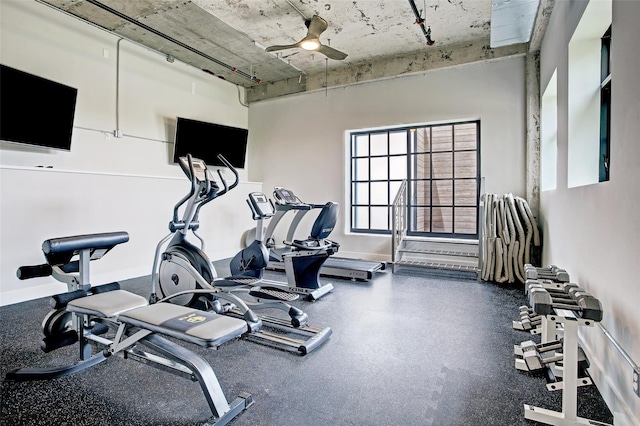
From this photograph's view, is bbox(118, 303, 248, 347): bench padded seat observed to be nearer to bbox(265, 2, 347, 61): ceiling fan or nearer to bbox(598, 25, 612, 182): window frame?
bbox(598, 25, 612, 182): window frame

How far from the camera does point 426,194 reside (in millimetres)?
6215

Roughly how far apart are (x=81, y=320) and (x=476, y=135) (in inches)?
226

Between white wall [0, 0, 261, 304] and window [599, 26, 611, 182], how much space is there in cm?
539

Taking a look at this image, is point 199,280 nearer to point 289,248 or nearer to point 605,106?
point 289,248

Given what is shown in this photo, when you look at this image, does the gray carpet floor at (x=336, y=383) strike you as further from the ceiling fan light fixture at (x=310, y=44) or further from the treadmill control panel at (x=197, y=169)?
the ceiling fan light fixture at (x=310, y=44)

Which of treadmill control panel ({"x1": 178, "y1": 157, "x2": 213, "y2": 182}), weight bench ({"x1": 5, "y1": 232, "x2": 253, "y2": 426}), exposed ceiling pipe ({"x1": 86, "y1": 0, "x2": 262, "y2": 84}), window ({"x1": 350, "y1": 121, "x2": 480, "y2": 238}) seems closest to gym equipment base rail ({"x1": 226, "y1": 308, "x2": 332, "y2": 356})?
weight bench ({"x1": 5, "y1": 232, "x2": 253, "y2": 426})

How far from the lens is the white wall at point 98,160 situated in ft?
13.1

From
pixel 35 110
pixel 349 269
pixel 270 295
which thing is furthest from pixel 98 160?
pixel 349 269

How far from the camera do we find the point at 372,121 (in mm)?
6383

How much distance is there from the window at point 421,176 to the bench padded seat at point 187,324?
4.92 metres

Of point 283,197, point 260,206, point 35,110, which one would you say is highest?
point 35,110

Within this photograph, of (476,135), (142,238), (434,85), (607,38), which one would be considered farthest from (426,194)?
(142,238)

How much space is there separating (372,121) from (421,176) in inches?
52.7

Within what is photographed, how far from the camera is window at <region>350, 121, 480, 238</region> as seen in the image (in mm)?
5883
